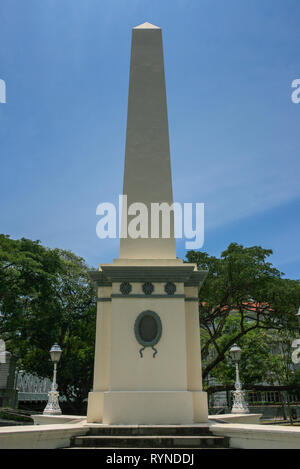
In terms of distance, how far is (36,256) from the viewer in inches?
878

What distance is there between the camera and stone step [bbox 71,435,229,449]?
696 cm

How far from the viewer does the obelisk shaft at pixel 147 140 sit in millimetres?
10352

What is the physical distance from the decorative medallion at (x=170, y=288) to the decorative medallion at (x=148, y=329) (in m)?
0.64

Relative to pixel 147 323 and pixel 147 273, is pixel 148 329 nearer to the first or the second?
pixel 147 323

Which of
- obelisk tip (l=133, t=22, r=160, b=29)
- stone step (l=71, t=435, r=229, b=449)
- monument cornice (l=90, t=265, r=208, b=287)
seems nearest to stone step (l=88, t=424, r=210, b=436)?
stone step (l=71, t=435, r=229, b=449)

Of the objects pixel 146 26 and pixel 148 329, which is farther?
pixel 146 26

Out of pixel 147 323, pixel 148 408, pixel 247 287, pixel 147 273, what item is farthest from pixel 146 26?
pixel 247 287

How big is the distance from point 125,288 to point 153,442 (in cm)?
353

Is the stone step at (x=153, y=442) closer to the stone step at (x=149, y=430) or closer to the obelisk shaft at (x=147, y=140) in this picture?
the stone step at (x=149, y=430)

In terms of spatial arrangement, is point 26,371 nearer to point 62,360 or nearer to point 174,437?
point 62,360

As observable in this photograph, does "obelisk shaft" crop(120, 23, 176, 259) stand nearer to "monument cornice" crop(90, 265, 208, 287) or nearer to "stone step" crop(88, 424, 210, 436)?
"monument cornice" crop(90, 265, 208, 287)

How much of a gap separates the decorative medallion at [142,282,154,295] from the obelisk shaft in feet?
3.07

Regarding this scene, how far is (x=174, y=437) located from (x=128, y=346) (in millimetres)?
2426

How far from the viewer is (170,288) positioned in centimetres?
946
